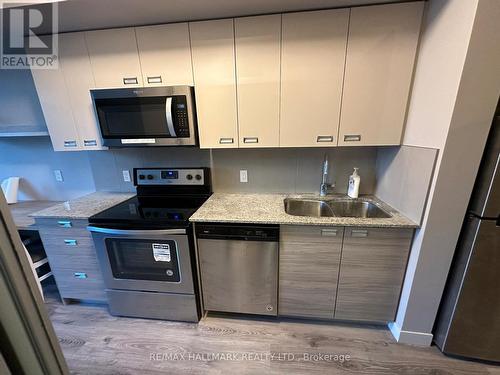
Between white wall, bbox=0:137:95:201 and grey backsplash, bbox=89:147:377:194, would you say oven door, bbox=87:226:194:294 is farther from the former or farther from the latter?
white wall, bbox=0:137:95:201

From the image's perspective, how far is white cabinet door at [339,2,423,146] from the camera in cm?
133

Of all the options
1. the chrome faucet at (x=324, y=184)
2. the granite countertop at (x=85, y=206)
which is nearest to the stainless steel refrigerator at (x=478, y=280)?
the chrome faucet at (x=324, y=184)

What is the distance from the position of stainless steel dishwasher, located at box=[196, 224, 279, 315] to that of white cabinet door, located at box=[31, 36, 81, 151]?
1.34 metres

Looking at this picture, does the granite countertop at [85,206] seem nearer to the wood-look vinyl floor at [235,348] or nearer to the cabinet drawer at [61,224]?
the cabinet drawer at [61,224]

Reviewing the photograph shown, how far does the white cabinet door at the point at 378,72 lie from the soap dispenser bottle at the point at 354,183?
34cm

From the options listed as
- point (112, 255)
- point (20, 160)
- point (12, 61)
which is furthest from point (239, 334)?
point (12, 61)

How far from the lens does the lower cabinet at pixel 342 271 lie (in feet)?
4.79

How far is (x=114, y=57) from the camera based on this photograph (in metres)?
1.58

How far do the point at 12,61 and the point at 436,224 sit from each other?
3.50 meters

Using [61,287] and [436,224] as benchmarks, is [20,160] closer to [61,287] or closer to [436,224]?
[61,287]

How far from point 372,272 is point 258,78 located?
1577 mm

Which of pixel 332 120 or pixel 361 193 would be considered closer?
pixel 332 120

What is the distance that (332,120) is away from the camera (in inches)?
60.7

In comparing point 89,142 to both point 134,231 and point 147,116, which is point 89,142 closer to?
point 147,116
